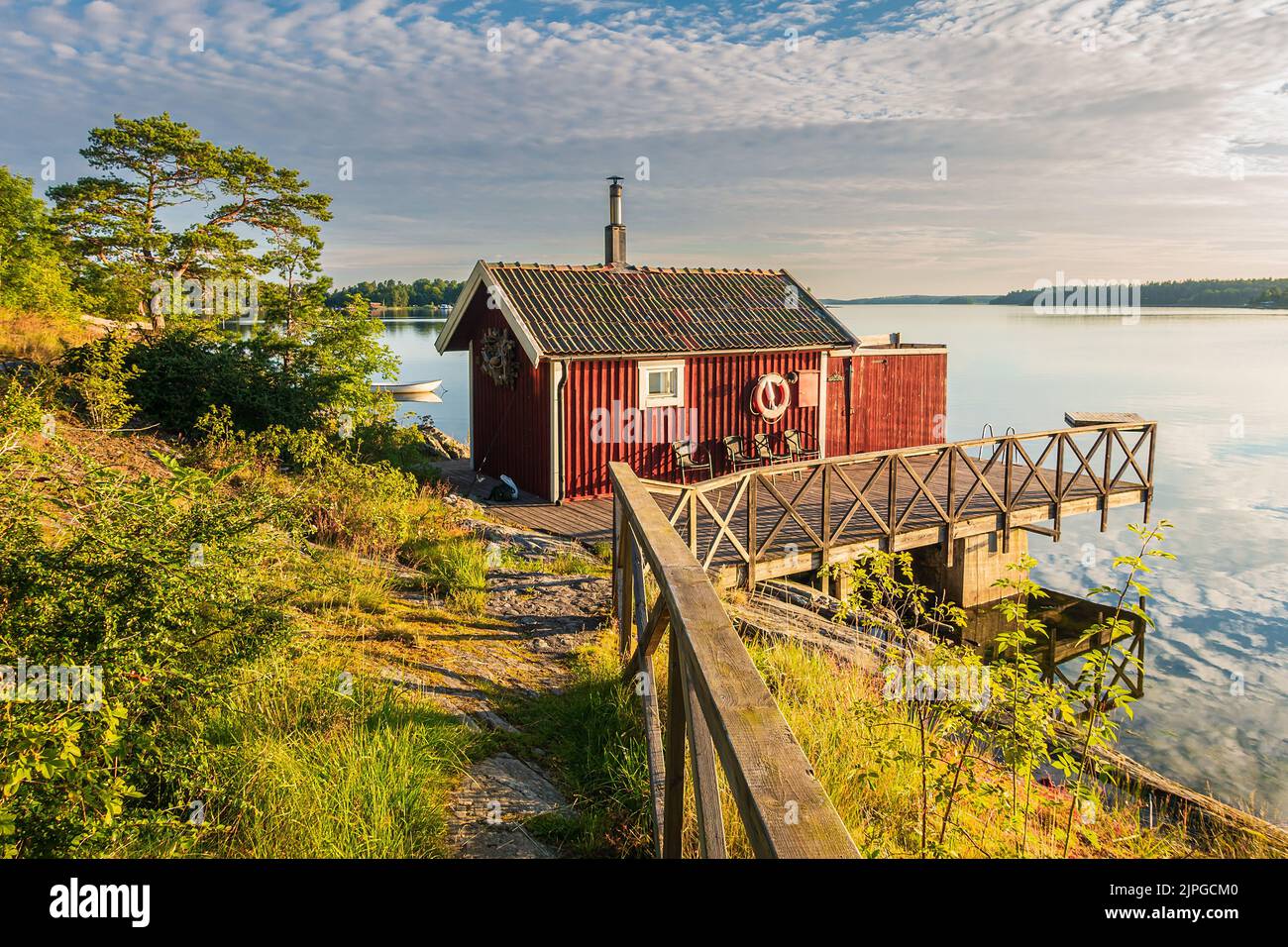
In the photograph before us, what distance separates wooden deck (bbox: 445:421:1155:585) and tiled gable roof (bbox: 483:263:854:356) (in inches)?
101

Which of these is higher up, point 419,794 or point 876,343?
point 876,343

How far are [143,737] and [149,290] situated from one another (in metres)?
27.9

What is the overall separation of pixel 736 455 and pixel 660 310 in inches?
115

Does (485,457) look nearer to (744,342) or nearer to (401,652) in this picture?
(744,342)

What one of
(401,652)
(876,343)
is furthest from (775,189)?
(401,652)

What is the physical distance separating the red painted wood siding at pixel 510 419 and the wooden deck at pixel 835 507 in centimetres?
46

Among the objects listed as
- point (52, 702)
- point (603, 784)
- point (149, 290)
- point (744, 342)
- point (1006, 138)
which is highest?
point (1006, 138)

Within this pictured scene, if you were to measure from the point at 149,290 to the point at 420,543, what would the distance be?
23135 mm

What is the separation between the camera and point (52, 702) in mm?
2996

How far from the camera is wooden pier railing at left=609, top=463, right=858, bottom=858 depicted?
158cm

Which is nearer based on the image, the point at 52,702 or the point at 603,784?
the point at 52,702

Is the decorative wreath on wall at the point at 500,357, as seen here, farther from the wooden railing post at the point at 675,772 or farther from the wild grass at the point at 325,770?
the wooden railing post at the point at 675,772
